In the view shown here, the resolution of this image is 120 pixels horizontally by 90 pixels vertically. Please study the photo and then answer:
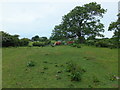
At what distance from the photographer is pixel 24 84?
5816 mm

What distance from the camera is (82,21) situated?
74.1ft

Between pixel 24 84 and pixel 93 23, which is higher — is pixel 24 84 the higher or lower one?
the lower one

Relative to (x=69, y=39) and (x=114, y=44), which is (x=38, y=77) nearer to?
(x=114, y=44)

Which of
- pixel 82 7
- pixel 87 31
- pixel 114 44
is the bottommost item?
pixel 114 44

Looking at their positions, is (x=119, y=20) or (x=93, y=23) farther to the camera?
(x=93, y=23)

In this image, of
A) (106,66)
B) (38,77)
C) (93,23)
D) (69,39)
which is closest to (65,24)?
(69,39)

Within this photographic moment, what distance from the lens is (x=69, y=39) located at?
22812 millimetres

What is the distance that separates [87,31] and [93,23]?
1799mm

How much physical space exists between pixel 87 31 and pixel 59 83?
16.0 m

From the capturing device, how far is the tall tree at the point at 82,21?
2170 cm

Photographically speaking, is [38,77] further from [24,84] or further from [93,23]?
[93,23]

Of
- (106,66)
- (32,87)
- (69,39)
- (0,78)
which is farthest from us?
(69,39)

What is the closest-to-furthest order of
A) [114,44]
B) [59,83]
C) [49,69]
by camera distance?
[59,83], [49,69], [114,44]

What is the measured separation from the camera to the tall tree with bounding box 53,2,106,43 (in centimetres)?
2170
